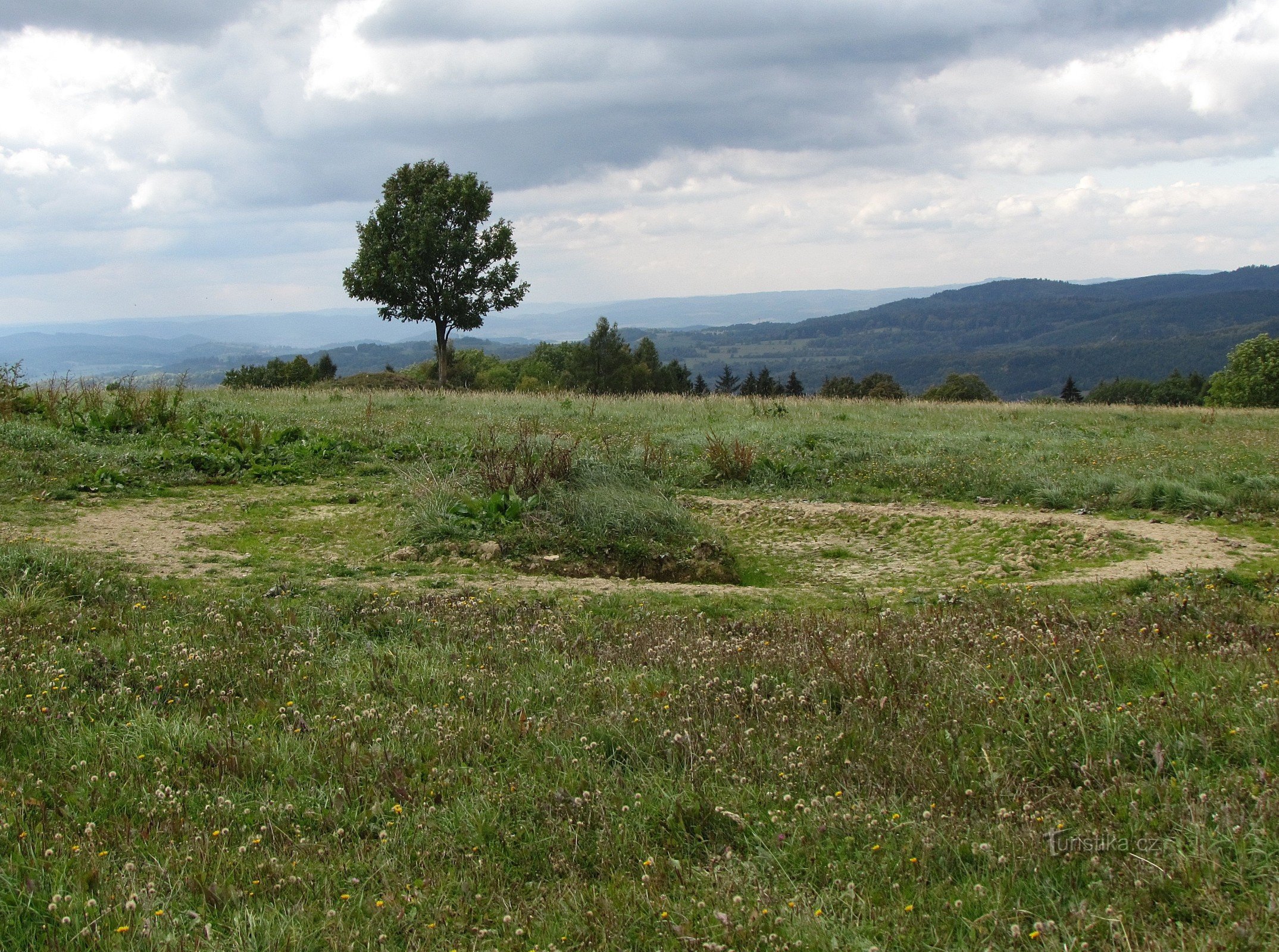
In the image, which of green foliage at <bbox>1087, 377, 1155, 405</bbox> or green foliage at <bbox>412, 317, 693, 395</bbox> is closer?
green foliage at <bbox>412, 317, 693, 395</bbox>

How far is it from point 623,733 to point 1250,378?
74.1m

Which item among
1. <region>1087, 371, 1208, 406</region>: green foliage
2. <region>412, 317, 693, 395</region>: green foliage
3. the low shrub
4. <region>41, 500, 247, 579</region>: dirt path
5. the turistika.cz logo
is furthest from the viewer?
<region>1087, 371, 1208, 406</region>: green foliage

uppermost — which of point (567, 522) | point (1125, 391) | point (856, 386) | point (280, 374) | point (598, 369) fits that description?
point (280, 374)

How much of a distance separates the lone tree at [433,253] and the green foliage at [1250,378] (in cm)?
5241

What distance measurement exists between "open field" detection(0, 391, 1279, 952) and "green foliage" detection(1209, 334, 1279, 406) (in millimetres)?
65240

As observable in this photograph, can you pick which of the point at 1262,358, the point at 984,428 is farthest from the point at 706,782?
Result: the point at 1262,358

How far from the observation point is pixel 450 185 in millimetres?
34969

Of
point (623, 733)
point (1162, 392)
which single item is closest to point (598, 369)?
point (1162, 392)

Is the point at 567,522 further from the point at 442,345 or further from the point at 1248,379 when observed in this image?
the point at 1248,379

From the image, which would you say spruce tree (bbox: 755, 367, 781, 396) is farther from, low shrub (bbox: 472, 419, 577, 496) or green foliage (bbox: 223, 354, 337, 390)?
low shrub (bbox: 472, 419, 577, 496)

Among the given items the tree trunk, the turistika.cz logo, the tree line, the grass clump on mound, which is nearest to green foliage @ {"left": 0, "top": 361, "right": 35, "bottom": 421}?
the grass clump on mound

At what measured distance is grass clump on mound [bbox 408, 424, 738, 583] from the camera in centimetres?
812

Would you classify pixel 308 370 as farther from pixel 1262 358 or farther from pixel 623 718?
pixel 1262 358

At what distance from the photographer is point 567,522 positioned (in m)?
8.84
